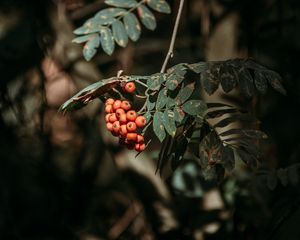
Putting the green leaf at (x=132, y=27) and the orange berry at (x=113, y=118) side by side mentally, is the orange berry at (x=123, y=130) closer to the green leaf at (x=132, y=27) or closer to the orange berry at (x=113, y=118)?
the orange berry at (x=113, y=118)

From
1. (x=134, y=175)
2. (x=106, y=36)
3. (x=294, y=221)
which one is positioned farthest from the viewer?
(x=134, y=175)


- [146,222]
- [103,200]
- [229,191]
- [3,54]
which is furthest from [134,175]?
[103,200]

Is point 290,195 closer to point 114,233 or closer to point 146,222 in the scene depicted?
point 146,222

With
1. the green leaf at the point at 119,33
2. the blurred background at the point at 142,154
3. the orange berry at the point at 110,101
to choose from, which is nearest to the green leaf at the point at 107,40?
the green leaf at the point at 119,33

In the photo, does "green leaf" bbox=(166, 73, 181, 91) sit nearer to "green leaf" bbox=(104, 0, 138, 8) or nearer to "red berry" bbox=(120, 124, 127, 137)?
"red berry" bbox=(120, 124, 127, 137)

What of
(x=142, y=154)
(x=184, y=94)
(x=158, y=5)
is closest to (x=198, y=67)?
(x=184, y=94)

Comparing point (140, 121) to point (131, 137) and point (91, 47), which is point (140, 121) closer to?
point (131, 137)

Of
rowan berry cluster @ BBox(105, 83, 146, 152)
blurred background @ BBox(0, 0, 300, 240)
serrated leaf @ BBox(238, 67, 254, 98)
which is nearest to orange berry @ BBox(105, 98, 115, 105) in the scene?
rowan berry cluster @ BBox(105, 83, 146, 152)
